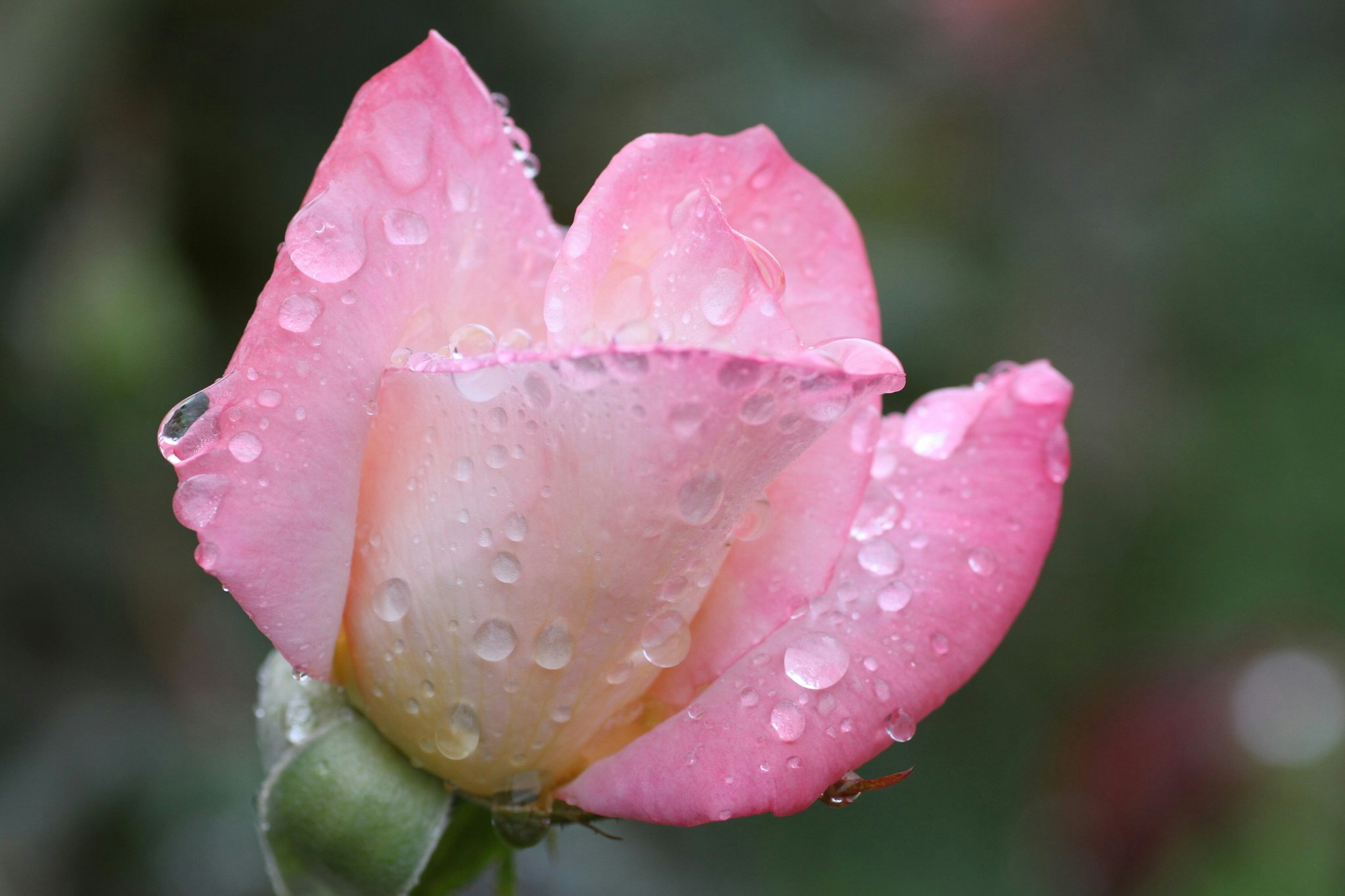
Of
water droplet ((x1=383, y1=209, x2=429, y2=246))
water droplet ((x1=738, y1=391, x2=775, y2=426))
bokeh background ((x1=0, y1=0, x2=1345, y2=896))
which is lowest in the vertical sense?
bokeh background ((x1=0, y1=0, x2=1345, y2=896))

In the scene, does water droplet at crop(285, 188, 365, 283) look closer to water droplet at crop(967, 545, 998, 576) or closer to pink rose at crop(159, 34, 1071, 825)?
pink rose at crop(159, 34, 1071, 825)

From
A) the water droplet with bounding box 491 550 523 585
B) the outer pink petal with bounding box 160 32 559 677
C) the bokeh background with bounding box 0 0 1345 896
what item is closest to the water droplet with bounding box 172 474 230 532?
the outer pink petal with bounding box 160 32 559 677

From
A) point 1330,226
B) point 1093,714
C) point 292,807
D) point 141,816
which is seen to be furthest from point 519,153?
point 1330,226

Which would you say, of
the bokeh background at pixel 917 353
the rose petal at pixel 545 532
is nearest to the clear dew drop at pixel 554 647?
the rose petal at pixel 545 532

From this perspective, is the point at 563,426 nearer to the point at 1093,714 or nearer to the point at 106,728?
the point at 106,728

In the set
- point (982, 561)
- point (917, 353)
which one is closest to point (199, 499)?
point (982, 561)
